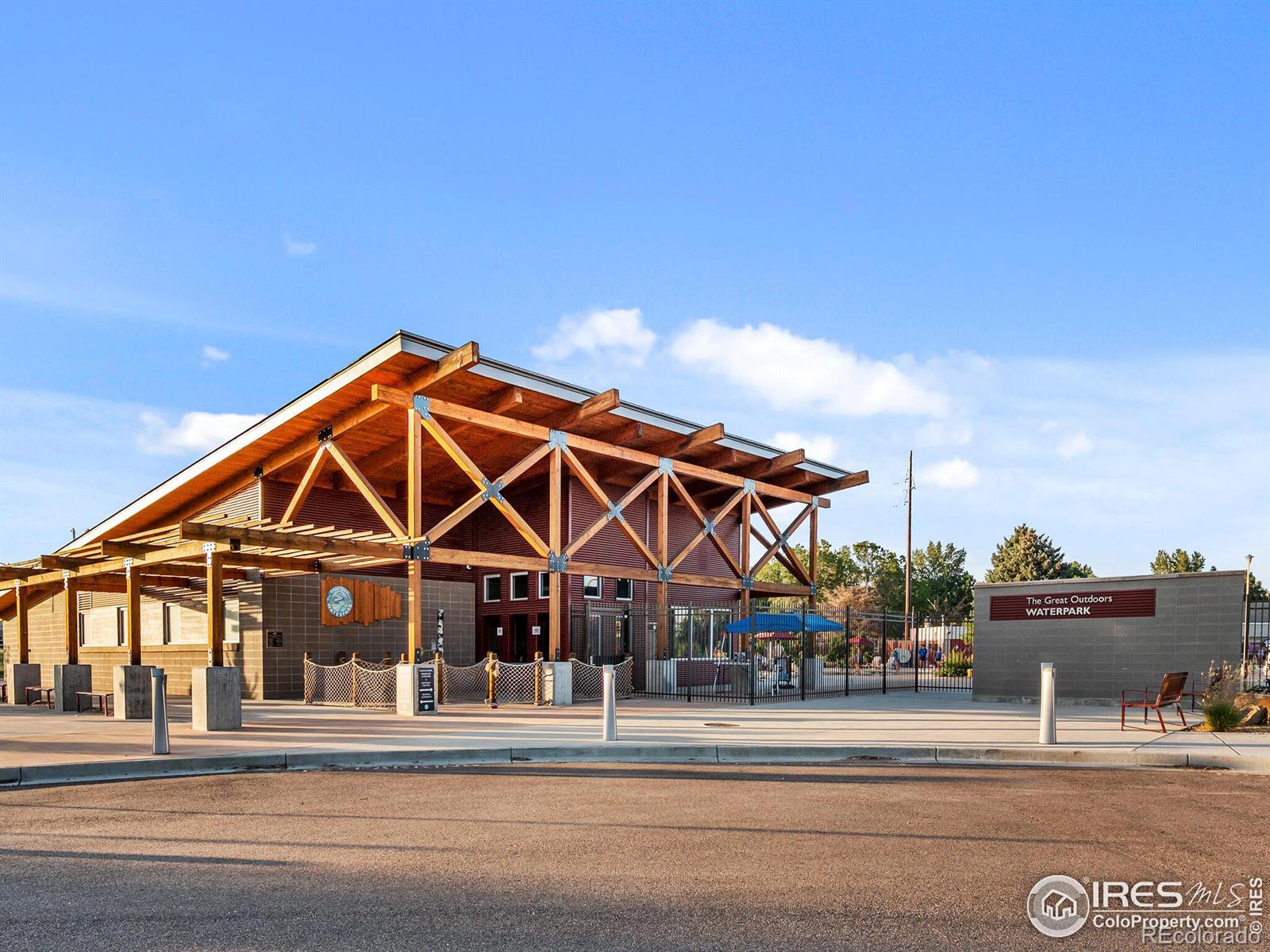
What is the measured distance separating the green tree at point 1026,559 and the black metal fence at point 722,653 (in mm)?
28992

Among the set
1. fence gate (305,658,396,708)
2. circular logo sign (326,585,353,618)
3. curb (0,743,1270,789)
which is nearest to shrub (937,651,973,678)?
fence gate (305,658,396,708)

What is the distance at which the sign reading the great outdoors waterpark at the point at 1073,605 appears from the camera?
72.7 feet

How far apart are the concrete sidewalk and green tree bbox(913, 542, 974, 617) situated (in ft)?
177

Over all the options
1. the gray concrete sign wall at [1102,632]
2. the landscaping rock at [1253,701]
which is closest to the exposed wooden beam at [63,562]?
the gray concrete sign wall at [1102,632]

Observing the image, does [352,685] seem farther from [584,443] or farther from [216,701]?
[584,443]

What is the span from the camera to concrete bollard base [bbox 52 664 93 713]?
23203 millimetres

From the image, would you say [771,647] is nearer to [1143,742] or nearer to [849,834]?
[1143,742]

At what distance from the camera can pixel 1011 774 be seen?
11.4 m

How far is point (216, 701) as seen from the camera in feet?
53.5

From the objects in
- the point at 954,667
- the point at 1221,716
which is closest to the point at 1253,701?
the point at 1221,716

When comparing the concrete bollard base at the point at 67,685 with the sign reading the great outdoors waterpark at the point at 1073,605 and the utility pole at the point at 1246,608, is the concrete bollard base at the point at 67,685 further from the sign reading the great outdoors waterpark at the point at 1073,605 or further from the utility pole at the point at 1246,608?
the utility pole at the point at 1246,608

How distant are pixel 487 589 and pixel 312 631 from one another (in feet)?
22.9

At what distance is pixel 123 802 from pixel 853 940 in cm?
789

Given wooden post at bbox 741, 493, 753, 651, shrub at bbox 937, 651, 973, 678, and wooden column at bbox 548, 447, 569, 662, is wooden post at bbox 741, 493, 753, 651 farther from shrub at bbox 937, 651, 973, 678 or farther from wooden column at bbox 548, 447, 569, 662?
wooden column at bbox 548, 447, 569, 662
